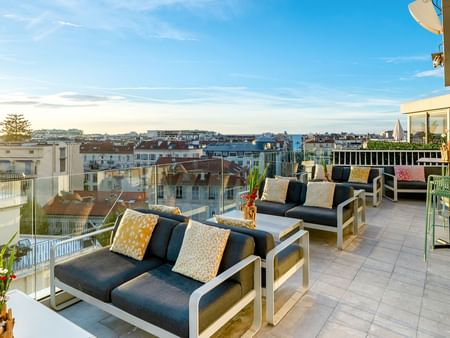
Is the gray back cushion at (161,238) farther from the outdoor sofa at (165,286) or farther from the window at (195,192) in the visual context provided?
the window at (195,192)

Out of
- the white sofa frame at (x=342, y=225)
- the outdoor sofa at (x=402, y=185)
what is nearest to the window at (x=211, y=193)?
the white sofa frame at (x=342, y=225)

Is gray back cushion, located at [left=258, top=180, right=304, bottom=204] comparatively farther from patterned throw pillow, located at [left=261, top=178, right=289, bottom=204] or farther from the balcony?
the balcony

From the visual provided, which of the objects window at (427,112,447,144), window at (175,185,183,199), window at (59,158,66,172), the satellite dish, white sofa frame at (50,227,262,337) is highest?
the satellite dish

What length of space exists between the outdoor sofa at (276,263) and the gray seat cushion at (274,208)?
172cm

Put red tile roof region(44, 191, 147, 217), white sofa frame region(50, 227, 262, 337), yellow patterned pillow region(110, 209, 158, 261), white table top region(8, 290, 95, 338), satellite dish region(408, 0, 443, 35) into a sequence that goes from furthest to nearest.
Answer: satellite dish region(408, 0, 443, 35) < red tile roof region(44, 191, 147, 217) < yellow patterned pillow region(110, 209, 158, 261) < white sofa frame region(50, 227, 262, 337) < white table top region(8, 290, 95, 338)

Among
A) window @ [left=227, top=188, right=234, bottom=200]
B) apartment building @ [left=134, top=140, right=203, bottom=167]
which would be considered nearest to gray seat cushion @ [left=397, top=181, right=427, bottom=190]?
window @ [left=227, top=188, right=234, bottom=200]

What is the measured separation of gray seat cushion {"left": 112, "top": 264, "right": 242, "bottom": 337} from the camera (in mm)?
1771

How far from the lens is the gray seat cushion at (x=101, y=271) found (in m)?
2.18

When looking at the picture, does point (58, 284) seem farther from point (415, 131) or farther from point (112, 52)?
point (415, 131)

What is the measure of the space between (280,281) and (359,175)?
17.6 feet

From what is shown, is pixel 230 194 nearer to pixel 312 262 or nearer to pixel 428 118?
pixel 312 262

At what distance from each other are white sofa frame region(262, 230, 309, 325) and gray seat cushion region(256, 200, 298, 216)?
1619 millimetres

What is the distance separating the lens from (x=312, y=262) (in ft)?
11.7

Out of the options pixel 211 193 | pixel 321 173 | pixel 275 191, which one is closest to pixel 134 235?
pixel 211 193
